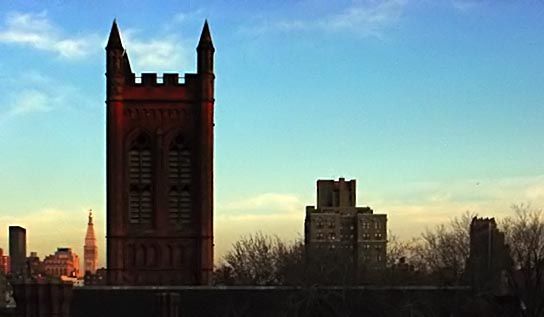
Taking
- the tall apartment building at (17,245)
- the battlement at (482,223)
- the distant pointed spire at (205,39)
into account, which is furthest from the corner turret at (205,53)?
the battlement at (482,223)

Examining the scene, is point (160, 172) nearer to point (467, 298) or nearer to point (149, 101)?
point (149, 101)

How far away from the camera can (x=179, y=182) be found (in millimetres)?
55219

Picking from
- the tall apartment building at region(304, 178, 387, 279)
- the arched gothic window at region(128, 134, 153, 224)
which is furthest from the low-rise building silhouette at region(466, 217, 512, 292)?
the tall apartment building at region(304, 178, 387, 279)

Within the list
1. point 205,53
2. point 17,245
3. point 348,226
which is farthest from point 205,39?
point 348,226

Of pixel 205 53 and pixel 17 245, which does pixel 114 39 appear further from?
pixel 17 245

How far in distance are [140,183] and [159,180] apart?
1.32m

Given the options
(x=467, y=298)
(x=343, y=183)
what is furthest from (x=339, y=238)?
(x=467, y=298)

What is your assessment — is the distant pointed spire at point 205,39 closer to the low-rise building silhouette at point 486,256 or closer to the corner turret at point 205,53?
the corner turret at point 205,53

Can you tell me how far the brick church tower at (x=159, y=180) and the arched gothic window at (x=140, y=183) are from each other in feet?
0.18

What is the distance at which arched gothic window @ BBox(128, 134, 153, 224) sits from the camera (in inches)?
2163

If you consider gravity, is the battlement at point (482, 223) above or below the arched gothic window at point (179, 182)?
below

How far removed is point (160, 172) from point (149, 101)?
4066mm

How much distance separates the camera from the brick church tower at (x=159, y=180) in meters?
54.5

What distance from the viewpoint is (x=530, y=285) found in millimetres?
41719
